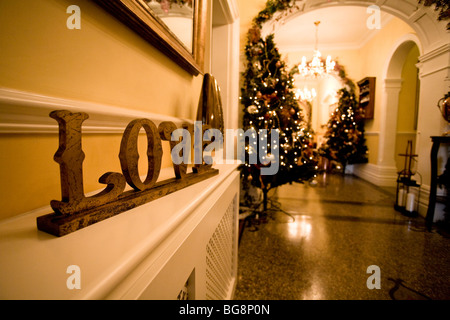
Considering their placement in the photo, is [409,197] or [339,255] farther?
[409,197]

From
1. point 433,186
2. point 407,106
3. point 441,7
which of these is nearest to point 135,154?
point 433,186

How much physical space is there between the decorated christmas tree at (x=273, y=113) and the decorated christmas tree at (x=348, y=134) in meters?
3.08

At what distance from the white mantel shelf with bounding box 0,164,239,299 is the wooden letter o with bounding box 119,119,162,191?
73 millimetres

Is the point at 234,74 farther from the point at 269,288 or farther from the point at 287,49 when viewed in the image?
the point at 287,49

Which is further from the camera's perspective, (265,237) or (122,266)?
(265,237)

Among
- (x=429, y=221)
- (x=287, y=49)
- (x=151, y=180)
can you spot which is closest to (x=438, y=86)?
(x=429, y=221)

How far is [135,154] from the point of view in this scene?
480 millimetres

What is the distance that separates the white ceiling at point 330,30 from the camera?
4.64 m

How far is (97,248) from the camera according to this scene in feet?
0.97

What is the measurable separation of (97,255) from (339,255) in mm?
2248

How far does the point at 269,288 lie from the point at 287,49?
690 centimetres

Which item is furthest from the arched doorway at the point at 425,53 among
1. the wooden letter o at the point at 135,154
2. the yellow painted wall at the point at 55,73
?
the wooden letter o at the point at 135,154

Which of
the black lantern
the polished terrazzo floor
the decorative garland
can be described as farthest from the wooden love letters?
the decorative garland

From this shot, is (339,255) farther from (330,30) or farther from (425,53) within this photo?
(330,30)
